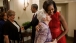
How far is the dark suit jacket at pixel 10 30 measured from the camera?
2.28 metres

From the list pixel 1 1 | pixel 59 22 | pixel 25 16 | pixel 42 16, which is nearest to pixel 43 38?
pixel 42 16

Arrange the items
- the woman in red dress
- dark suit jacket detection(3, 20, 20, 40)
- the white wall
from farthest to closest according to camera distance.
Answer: the white wall → dark suit jacket detection(3, 20, 20, 40) → the woman in red dress

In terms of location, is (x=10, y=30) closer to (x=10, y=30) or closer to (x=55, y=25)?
(x=10, y=30)

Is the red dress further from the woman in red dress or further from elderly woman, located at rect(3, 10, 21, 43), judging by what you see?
elderly woman, located at rect(3, 10, 21, 43)

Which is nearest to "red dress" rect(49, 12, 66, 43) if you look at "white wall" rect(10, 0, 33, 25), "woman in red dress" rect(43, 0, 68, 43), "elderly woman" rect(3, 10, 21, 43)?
"woman in red dress" rect(43, 0, 68, 43)

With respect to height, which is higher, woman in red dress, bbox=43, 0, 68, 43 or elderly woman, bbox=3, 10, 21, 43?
woman in red dress, bbox=43, 0, 68, 43

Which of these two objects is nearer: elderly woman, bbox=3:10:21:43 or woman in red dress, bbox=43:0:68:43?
woman in red dress, bbox=43:0:68:43

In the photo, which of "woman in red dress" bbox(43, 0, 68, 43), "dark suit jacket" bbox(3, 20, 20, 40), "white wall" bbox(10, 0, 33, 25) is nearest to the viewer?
"woman in red dress" bbox(43, 0, 68, 43)

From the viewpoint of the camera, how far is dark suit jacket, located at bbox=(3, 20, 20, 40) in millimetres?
2283

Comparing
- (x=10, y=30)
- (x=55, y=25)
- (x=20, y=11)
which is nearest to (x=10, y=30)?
(x=10, y=30)

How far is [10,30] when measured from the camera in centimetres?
232

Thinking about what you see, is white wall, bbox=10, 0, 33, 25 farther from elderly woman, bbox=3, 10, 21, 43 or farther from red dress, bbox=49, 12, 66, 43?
red dress, bbox=49, 12, 66, 43

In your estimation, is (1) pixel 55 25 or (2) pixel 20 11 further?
(2) pixel 20 11

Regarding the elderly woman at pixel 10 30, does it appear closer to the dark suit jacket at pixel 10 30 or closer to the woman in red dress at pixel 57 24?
the dark suit jacket at pixel 10 30
